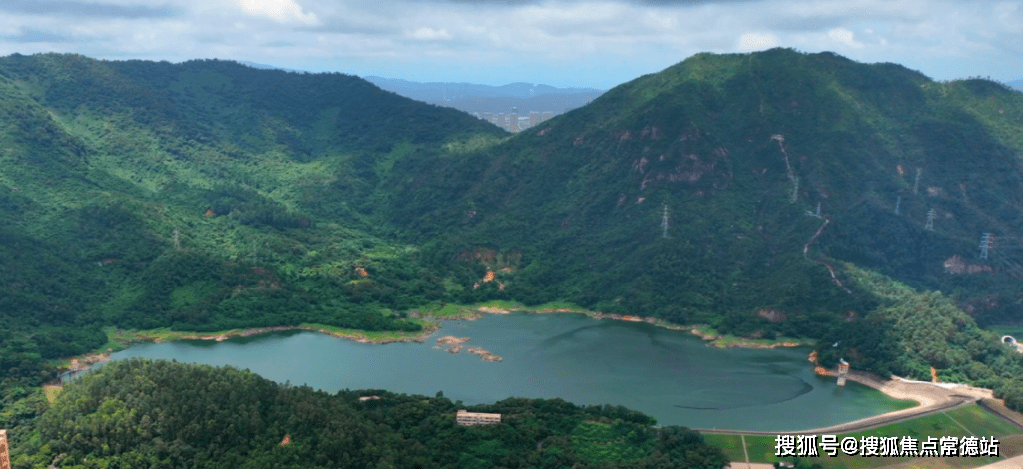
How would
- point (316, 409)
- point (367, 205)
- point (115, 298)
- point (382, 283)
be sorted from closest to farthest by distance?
point (316, 409)
point (115, 298)
point (382, 283)
point (367, 205)

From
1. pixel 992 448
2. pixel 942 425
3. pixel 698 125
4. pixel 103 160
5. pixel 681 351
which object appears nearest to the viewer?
pixel 992 448

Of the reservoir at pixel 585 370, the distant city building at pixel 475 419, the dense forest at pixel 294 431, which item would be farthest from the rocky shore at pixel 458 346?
the distant city building at pixel 475 419

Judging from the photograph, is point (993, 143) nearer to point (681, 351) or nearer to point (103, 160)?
point (681, 351)

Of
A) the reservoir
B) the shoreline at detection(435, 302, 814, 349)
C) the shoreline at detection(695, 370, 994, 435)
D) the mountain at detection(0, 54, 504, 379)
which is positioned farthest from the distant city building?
the shoreline at detection(435, 302, 814, 349)

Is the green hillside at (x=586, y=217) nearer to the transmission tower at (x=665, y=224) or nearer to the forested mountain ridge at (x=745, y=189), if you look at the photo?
the forested mountain ridge at (x=745, y=189)

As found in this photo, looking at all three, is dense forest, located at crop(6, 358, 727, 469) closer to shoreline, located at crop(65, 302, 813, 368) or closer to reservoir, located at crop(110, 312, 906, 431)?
reservoir, located at crop(110, 312, 906, 431)

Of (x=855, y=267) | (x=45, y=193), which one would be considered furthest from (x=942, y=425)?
(x=45, y=193)

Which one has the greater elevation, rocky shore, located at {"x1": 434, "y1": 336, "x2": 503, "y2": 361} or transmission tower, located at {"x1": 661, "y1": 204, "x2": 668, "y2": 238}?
transmission tower, located at {"x1": 661, "y1": 204, "x2": 668, "y2": 238}
